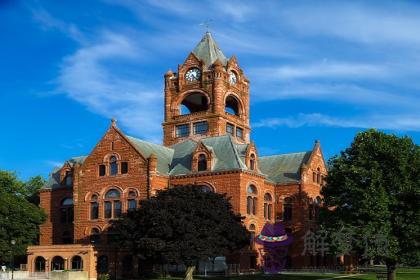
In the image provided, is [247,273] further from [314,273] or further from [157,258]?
[157,258]

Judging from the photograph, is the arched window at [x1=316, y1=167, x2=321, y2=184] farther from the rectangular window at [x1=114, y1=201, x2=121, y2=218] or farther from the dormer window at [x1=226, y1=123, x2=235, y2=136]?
the rectangular window at [x1=114, y1=201, x2=121, y2=218]

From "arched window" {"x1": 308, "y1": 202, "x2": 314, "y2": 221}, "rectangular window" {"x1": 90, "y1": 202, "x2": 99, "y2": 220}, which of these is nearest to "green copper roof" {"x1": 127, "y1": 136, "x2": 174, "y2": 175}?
"rectangular window" {"x1": 90, "y1": 202, "x2": 99, "y2": 220}

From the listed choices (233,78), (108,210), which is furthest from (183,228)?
(233,78)

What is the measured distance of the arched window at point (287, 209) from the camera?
7838 cm

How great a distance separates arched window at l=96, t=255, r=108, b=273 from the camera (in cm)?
6700

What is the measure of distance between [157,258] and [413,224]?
22.9m

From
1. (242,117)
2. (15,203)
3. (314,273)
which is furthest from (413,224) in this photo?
(15,203)

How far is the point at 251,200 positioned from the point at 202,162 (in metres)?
6.97

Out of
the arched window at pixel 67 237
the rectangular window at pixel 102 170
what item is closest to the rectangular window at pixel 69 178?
the arched window at pixel 67 237

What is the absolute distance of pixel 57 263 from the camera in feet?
231

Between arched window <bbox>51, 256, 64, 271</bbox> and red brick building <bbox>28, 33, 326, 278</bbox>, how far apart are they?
0.11 metres

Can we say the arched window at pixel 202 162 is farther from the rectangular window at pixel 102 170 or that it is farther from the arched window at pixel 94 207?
the arched window at pixel 94 207

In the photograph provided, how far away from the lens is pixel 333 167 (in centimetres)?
6281

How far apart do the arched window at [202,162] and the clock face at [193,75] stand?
1637 centimetres
